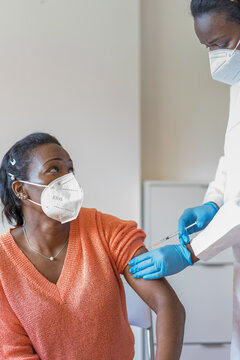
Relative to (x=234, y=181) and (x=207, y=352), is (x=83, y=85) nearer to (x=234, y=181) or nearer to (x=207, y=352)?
(x=234, y=181)

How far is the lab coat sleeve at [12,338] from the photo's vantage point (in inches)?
47.4

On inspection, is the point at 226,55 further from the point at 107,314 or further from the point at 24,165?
the point at 107,314

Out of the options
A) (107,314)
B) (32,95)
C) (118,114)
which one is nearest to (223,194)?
(107,314)

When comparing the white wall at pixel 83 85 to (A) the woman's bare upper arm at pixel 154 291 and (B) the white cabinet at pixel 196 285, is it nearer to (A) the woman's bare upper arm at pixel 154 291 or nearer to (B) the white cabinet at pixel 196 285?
(B) the white cabinet at pixel 196 285

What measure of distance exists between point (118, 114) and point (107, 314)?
60.3 inches

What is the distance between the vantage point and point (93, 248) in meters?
1.37

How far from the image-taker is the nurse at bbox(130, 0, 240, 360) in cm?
127

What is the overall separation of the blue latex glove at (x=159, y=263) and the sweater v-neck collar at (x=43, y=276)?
197 mm

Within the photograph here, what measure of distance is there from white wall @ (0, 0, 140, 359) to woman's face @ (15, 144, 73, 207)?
1081 mm

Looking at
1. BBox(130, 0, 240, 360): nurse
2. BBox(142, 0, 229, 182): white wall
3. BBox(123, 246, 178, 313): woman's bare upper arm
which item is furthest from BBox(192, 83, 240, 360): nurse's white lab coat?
BBox(142, 0, 229, 182): white wall

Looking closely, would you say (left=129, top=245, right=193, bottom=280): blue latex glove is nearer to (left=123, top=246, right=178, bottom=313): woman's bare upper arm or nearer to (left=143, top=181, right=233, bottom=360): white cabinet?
(left=123, top=246, right=178, bottom=313): woman's bare upper arm

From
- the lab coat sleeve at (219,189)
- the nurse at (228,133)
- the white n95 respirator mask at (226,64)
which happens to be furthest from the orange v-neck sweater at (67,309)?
the white n95 respirator mask at (226,64)

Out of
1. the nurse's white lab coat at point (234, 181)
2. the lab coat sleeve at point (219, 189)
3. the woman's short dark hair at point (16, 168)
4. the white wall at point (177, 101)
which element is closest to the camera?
the nurse's white lab coat at point (234, 181)

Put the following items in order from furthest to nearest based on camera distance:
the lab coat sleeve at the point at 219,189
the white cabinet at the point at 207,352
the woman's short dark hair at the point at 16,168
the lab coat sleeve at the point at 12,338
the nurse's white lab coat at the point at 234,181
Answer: the white cabinet at the point at 207,352 → the lab coat sleeve at the point at 219,189 → the woman's short dark hair at the point at 16,168 → the nurse's white lab coat at the point at 234,181 → the lab coat sleeve at the point at 12,338
